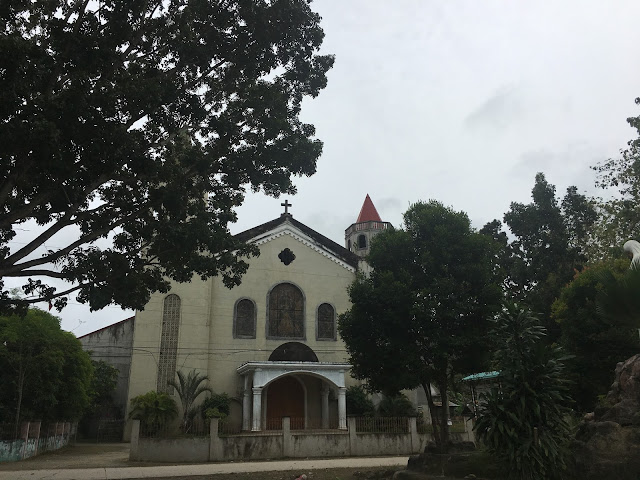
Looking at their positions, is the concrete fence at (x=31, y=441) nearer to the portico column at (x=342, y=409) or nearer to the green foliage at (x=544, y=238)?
the portico column at (x=342, y=409)

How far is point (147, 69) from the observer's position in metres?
8.83

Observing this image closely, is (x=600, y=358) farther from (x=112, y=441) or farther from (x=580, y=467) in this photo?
(x=112, y=441)

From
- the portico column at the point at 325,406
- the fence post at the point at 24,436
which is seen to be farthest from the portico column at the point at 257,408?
the fence post at the point at 24,436

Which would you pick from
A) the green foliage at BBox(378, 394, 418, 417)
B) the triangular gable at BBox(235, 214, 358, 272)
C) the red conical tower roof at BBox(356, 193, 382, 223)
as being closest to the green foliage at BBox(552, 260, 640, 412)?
the green foliage at BBox(378, 394, 418, 417)

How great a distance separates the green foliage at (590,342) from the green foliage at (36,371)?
17.2m

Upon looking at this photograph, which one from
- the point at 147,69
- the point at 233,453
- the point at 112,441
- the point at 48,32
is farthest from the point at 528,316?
the point at 112,441

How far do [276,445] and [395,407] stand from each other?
833cm

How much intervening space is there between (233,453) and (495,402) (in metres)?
10.3

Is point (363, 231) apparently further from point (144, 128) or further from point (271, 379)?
point (144, 128)

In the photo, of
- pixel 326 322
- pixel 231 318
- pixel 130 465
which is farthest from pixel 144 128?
pixel 326 322

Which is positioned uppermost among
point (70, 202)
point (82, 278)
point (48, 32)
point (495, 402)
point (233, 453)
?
point (48, 32)

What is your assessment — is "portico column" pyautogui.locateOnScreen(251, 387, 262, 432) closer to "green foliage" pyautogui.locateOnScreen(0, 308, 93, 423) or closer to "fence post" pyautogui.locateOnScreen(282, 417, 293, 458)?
"fence post" pyautogui.locateOnScreen(282, 417, 293, 458)

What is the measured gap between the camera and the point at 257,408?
20.7 m

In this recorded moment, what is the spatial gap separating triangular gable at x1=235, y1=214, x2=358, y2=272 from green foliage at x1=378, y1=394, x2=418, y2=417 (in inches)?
273
